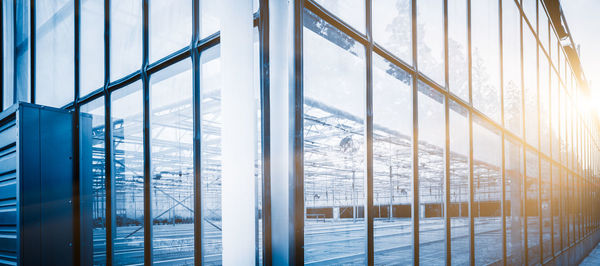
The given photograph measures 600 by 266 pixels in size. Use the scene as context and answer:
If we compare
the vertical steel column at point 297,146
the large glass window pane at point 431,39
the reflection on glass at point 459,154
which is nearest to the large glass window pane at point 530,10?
the reflection on glass at point 459,154

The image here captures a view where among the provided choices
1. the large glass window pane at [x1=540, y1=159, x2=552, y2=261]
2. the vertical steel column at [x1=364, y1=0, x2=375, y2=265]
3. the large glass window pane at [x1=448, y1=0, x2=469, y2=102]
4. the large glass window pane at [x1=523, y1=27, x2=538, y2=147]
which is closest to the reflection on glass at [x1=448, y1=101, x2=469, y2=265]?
the large glass window pane at [x1=448, y1=0, x2=469, y2=102]

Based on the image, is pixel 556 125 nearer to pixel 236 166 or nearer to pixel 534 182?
pixel 534 182

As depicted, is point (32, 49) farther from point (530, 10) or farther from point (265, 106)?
point (530, 10)

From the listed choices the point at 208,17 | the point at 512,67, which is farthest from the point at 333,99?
the point at 512,67

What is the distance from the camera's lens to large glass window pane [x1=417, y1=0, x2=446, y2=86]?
5285mm

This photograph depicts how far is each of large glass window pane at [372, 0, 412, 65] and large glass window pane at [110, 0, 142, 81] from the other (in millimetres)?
2581

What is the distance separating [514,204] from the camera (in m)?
9.56

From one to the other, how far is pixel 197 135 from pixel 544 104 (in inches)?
499

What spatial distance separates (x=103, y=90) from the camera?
203 inches

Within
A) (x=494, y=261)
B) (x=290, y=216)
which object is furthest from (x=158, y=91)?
(x=494, y=261)

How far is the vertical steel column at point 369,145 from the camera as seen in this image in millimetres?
4004

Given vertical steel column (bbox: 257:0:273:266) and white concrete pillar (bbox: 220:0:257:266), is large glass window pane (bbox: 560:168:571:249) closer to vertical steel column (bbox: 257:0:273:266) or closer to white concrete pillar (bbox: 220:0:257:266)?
vertical steel column (bbox: 257:0:273:266)

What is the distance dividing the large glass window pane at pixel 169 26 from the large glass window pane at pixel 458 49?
386 cm

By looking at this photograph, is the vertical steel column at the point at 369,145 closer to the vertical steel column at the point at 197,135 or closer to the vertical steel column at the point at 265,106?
the vertical steel column at the point at 265,106
